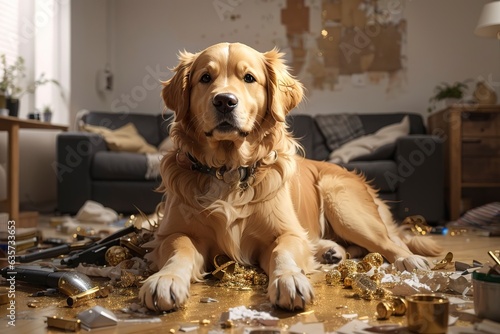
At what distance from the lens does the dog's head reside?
1612 millimetres

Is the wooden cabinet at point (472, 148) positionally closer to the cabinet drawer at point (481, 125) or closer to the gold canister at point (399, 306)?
the cabinet drawer at point (481, 125)

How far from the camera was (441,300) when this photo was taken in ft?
3.81

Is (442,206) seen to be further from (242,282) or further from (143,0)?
(143,0)

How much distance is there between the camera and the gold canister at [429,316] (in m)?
1.12

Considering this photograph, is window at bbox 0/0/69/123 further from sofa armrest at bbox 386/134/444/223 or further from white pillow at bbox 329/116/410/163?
sofa armrest at bbox 386/134/444/223

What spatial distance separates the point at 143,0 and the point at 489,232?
15.6ft

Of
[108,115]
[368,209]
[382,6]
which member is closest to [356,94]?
[382,6]

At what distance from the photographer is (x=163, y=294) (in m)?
1.29

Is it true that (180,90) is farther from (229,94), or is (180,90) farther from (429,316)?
(429,316)

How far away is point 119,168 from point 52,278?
300cm

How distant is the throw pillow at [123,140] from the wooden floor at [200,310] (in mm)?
3289

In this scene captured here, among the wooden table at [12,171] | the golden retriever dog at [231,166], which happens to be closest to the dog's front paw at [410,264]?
the golden retriever dog at [231,166]

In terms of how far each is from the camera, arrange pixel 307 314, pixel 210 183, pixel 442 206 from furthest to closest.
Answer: pixel 442 206
pixel 210 183
pixel 307 314

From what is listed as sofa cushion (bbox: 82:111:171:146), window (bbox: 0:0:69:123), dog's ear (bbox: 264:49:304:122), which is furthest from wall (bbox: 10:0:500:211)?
dog's ear (bbox: 264:49:304:122)
